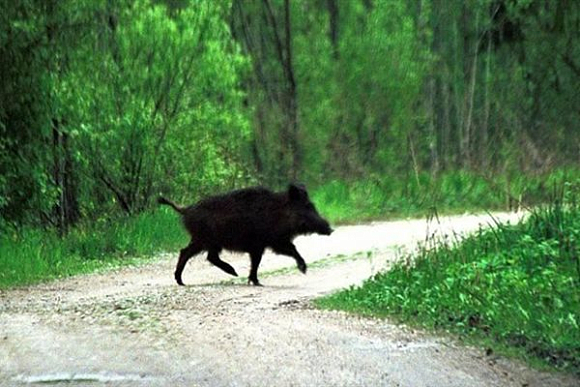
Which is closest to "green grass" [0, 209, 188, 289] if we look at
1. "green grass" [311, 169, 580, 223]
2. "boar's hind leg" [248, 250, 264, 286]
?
"boar's hind leg" [248, 250, 264, 286]

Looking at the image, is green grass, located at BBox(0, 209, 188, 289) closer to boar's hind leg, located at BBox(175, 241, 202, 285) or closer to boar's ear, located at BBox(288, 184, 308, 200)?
boar's hind leg, located at BBox(175, 241, 202, 285)

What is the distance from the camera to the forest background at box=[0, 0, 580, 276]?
15477mm

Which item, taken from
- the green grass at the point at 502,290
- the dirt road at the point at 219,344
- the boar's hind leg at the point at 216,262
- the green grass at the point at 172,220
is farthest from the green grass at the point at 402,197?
the dirt road at the point at 219,344

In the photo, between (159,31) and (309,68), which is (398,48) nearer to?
(309,68)

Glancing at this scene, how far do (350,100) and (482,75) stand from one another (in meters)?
8.40

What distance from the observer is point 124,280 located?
48.4ft

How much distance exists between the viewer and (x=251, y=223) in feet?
45.1

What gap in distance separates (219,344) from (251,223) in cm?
552

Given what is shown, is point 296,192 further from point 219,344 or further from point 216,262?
point 219,344

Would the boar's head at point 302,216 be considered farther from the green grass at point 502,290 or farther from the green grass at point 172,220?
the green grass at point 502,290

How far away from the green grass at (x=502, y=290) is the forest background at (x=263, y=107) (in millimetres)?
596

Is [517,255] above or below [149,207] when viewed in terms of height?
above

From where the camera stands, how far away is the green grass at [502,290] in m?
8.25

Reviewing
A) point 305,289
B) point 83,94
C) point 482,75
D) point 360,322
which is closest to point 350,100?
point 482,75
